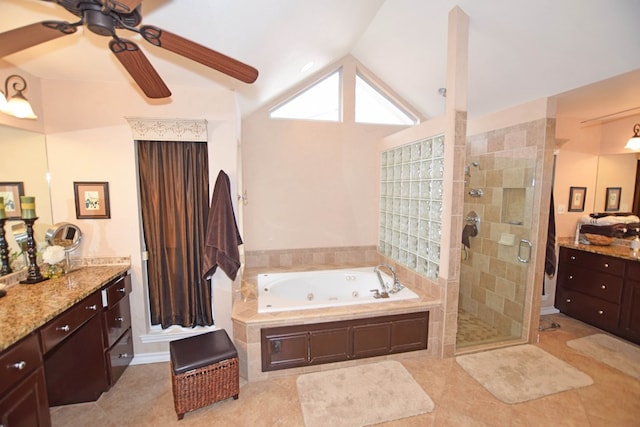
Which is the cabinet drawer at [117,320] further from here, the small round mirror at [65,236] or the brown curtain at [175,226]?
the small round mirror at [65,236]

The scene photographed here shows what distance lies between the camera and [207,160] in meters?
2.62

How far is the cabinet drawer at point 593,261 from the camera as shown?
9.64ft

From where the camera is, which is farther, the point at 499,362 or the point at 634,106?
the point at 634,106

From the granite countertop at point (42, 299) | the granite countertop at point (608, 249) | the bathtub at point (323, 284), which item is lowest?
the bathtub at point (323, 284)

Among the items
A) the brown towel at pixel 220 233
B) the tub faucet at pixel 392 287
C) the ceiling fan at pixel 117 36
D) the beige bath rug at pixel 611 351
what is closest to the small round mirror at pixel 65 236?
the brown towel at pixel 220 233

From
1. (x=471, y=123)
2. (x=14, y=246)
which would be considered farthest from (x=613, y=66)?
(x=14, y=246)

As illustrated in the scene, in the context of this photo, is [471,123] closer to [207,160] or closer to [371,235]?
[371,235]

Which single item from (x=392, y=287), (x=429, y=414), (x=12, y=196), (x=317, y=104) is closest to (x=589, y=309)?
(x=392, y=287)

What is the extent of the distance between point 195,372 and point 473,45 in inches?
141

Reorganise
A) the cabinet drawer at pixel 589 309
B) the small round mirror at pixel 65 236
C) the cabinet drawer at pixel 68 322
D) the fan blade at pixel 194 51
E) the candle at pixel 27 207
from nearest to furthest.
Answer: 1. the fan blade at pixel 194 51
2. the cabinet drawer at pixel 68 322
3. the candle at pixel 27 207
4. the small round mirror at pixel 65 236
5. the cabinet drawer at pixel 589 309

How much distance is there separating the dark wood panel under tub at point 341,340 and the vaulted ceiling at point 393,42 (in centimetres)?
225

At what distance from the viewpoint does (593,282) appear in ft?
10.4

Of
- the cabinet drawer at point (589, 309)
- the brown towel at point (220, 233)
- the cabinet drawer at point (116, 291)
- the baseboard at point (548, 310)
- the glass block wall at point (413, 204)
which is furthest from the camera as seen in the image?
the baseboard at point (548, 310)

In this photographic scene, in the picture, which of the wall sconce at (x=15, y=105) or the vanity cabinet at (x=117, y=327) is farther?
the vanity cabinet at (x=117, y=327)
